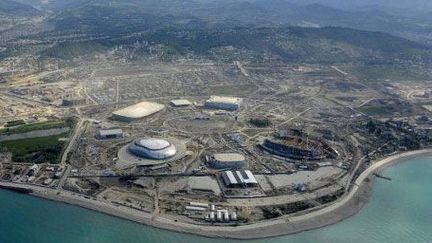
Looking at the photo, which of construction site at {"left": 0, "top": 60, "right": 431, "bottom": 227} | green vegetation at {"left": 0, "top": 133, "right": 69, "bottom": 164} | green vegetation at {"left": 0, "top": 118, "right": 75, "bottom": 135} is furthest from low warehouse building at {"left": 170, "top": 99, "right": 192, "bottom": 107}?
green vegetation at {"left": 0, "top": 133, "right": 69, "bottom": 164}

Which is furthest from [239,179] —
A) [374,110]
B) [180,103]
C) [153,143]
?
[374,110]

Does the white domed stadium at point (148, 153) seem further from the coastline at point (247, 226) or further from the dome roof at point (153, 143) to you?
the coastline at point (247, 226)

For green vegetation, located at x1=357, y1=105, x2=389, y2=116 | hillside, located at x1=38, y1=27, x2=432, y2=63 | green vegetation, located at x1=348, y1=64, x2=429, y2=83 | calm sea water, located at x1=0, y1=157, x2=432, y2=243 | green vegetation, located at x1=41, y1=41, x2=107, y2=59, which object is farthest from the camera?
hillside, located at x1=38, y1=27, x2=432, y2=63

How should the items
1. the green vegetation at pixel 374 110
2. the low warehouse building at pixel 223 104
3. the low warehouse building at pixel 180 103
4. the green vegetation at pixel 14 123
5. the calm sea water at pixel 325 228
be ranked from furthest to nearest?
the green vegetation at pixel 374 110 < the low warehouse building at pixel 180 103 < the low warehouse building at pixel 223 104 < the green vegetation at pixel 14 123 < the calm sea water at pixel 325 228

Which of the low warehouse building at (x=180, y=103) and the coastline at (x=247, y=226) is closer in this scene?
the coastline at (x=247, y=226)

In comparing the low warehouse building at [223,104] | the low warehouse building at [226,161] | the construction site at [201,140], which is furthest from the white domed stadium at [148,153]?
the low warehouse building at [223,104]

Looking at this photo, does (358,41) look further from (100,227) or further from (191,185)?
(100,227)

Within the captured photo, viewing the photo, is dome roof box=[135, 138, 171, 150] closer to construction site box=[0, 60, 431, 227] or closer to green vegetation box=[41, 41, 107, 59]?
construction site box=[0, 60, 431, 227]
